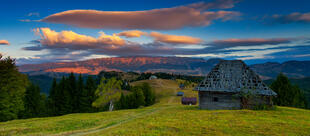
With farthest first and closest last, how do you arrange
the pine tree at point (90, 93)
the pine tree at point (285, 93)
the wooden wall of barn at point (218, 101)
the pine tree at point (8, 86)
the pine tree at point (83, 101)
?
the pine tree at point (90, 93) → the pine tree at point (83, 101) → the pine tree at point (285, 93) → the pine tree at point (8, 86) → the wooden wall of barn at point (218, 101)

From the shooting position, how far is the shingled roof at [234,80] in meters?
30.7

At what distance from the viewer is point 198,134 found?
15125mm

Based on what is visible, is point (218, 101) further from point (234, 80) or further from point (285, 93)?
point (285, 93)

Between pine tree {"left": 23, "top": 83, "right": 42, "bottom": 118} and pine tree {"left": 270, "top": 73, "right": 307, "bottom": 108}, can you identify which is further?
pine tree {"left": 23, "top": 83, "right": 42, "bottom": 118}

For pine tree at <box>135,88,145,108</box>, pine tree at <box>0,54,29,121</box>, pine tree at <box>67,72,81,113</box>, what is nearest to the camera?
pine tree at <box>0,54,29,121</box>

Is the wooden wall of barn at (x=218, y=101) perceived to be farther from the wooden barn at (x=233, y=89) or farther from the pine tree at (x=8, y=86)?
the pine tree at (x=8, y=86)

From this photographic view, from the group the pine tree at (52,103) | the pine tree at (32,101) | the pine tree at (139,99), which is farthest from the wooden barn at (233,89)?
the pine tree at (32,101)

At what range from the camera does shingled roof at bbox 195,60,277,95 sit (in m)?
30.7

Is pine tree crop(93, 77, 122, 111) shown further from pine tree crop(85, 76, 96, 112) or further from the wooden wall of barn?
the wooden wall of barn

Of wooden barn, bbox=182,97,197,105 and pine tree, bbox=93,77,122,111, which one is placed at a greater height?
pine tree, bbox=93,77,122,111

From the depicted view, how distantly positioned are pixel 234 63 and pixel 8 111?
48.9m

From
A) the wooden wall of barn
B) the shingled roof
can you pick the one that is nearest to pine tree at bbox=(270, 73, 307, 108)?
the shingled roof

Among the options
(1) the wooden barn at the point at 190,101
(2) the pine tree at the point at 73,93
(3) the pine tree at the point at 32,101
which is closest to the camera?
(3) the pine tree at the point at 32,101

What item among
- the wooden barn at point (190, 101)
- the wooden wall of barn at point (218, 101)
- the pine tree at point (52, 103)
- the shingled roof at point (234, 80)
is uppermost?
the shingled roof at point (234, 80)
